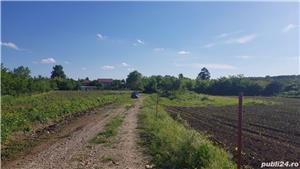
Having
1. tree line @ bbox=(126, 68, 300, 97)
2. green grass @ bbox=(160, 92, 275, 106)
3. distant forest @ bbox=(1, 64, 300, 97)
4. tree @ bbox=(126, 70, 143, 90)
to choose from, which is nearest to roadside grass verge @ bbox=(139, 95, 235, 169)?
green grass @ bbox=(160, 92, 275, 106)

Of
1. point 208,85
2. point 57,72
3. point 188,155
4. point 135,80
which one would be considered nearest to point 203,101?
point 208,85

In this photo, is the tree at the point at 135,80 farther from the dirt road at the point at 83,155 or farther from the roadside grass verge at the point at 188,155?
the roadside grass verge at the point at 188,155

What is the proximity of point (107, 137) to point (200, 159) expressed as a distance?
285 inches

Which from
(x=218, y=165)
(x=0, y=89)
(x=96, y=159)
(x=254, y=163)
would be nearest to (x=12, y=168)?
(x=96, y=159)

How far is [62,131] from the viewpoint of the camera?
19.3 meters

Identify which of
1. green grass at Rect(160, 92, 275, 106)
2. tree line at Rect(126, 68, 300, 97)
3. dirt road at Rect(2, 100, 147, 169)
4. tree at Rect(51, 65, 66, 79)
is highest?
tree at Rect(51, 65, 66, 79)

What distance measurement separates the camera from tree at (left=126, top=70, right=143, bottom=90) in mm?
115312

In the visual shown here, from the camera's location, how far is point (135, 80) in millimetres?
116188

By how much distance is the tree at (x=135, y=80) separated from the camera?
115 meters

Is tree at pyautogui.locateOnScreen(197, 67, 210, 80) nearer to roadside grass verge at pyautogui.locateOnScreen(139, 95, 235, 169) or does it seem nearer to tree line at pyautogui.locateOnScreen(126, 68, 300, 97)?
tree line at pyautogui.locateOnScreen(126, 68, 300, 97)

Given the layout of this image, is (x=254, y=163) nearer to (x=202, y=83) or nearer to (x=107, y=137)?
(x=107, y=137)

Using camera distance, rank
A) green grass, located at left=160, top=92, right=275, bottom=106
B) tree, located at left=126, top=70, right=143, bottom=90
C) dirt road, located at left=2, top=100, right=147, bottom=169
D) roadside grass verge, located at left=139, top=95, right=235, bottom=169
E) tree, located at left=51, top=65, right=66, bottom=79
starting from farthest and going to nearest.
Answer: tree, located at left=51, top=65, right=66, bottom=79 → tree, located at left=126, top=70, right=143, bottom=90 → green grass, located at left=160, top=92, right=275, bottom=106 → dirt road, located at left=2, top=100, right=147, bottom=169 → roadside grass verge, located at left=139, top=95, right=235, bottom=169

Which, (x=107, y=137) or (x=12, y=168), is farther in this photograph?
(x=107, y=137)

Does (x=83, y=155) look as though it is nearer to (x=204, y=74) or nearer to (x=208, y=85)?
(x=208, y=85)
